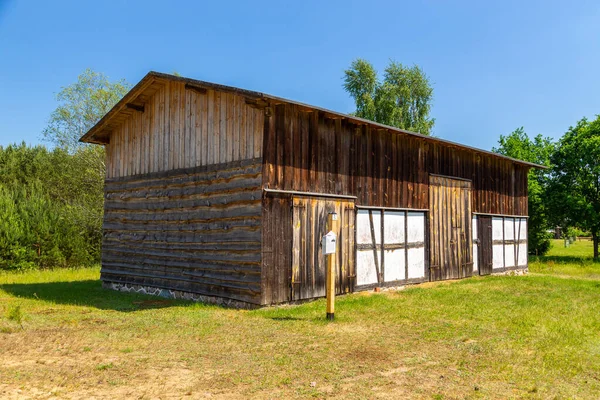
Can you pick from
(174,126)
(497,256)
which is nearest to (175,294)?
(174,126)

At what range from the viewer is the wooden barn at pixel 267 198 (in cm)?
1233

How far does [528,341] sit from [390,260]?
690 cm

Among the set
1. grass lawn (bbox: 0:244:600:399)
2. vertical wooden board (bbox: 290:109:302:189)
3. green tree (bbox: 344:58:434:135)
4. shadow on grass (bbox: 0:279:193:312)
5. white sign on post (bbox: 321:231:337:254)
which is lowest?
shadow on grass (bbox: 0:279:193:312)

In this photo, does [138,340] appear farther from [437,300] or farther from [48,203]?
[48,203]

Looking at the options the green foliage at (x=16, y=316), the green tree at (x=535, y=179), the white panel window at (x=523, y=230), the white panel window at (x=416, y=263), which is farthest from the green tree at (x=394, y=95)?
the green foliage at (x=16, y=316)

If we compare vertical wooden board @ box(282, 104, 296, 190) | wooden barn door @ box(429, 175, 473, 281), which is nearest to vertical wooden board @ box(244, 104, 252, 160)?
vertical wooden board @ box(282, 104, 296, 190)

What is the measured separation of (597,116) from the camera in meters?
31.2

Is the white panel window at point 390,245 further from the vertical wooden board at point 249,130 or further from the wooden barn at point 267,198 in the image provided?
the vertical wooden board at point 249,130

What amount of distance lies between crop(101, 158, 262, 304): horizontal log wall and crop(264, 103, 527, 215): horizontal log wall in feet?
3.43

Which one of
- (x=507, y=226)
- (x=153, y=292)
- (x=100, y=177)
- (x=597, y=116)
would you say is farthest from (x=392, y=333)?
(x=597, y=116)

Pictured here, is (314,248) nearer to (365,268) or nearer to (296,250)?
(296,250)

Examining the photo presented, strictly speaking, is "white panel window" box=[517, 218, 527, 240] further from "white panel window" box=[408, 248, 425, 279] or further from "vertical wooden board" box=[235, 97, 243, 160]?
"vertical wooden board" box=[235, 97, 243, 160]

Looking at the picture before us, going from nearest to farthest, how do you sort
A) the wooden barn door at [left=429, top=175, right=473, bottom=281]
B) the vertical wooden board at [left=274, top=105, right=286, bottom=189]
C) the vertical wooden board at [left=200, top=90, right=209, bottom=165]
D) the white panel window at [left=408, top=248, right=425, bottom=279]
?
the vertical wooden board at [left=274, top=105, right=286, bottom=189], the vertical wooden board at [left=200, top=90, right=209, bottom=165], the white panel window at [left=408, top=248, right=425, bottom=279], the wooden barn door at [left=429, top=175, right=473, bottom=281]

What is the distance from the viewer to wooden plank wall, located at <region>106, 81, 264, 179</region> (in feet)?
41.7
